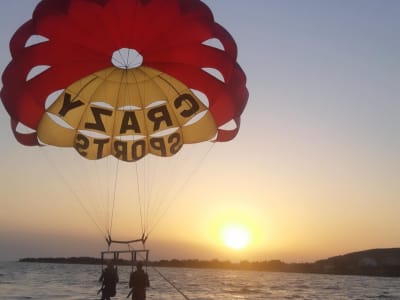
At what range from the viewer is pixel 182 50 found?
1388 cm

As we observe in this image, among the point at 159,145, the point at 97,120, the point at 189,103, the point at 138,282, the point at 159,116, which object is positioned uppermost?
the point at 189,103

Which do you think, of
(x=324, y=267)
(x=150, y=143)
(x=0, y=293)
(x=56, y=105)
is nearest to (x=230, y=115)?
(x=150, y=143)

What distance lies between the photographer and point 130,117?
570 inches

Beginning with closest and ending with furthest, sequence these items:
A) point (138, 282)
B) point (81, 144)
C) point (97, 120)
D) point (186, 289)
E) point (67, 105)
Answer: point (138, 282) → point (67, 105) → point (97, 120) → point (81, 144) → point (186, 289)

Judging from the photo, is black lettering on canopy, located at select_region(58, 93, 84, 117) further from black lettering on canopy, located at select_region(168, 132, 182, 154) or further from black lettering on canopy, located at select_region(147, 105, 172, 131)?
black lettering on canopy, located at select_region(168, 132, 182, 154)

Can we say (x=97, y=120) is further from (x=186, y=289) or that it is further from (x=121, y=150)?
(x=186, y=289)

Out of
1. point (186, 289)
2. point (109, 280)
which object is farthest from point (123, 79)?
point (186, 289)

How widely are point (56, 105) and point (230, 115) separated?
4.33 meters

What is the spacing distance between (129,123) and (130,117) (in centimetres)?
16

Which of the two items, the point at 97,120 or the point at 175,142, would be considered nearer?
the point at 97,120

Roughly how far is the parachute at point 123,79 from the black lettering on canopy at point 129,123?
3 centimetres

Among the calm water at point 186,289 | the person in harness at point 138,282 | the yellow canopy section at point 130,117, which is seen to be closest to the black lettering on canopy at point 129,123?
the yellow canopy section at point 130,117

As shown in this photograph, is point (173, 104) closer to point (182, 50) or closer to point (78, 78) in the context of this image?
point (182, 50)

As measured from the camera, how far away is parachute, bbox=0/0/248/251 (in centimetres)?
1341
